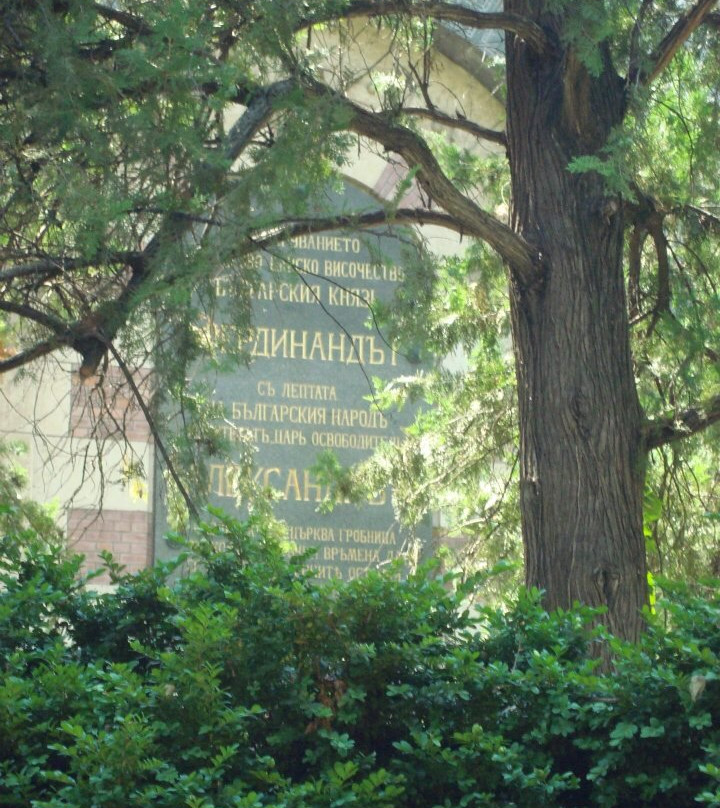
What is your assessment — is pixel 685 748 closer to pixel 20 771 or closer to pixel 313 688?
pixel 313 688

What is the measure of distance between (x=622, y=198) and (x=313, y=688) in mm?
3914

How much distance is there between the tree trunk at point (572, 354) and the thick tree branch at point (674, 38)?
220mm

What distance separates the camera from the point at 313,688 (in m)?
4.68

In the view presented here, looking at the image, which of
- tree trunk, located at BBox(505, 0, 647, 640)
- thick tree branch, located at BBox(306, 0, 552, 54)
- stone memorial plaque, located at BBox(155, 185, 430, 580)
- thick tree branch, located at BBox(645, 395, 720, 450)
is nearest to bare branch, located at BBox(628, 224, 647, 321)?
tree trunk, located at BBox(505, 0, 647, 640)

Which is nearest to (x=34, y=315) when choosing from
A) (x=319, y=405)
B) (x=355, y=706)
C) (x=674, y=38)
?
(x=355, y=706)

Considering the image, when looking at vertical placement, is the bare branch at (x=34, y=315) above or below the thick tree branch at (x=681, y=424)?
above

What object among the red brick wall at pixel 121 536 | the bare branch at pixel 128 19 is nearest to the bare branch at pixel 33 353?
the bare branch at pixel 128 19

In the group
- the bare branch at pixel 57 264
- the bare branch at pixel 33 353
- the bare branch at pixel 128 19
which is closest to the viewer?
the bare branch at pixel 57 264

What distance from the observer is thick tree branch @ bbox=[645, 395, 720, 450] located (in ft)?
24.7

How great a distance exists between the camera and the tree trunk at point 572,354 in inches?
278

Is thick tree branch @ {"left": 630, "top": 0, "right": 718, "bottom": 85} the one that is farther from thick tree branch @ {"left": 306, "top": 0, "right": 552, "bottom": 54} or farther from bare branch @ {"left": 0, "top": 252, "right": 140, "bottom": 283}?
bare branch @ {"left": 0, "top": 252, "right": 140, "bottom": 283}

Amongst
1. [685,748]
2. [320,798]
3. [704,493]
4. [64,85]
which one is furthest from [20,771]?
[704,493]

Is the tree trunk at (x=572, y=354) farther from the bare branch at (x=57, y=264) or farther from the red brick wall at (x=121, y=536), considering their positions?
the red brick wall at (x=121, y=536)

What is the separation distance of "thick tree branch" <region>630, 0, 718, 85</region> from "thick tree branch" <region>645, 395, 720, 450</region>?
177cm
